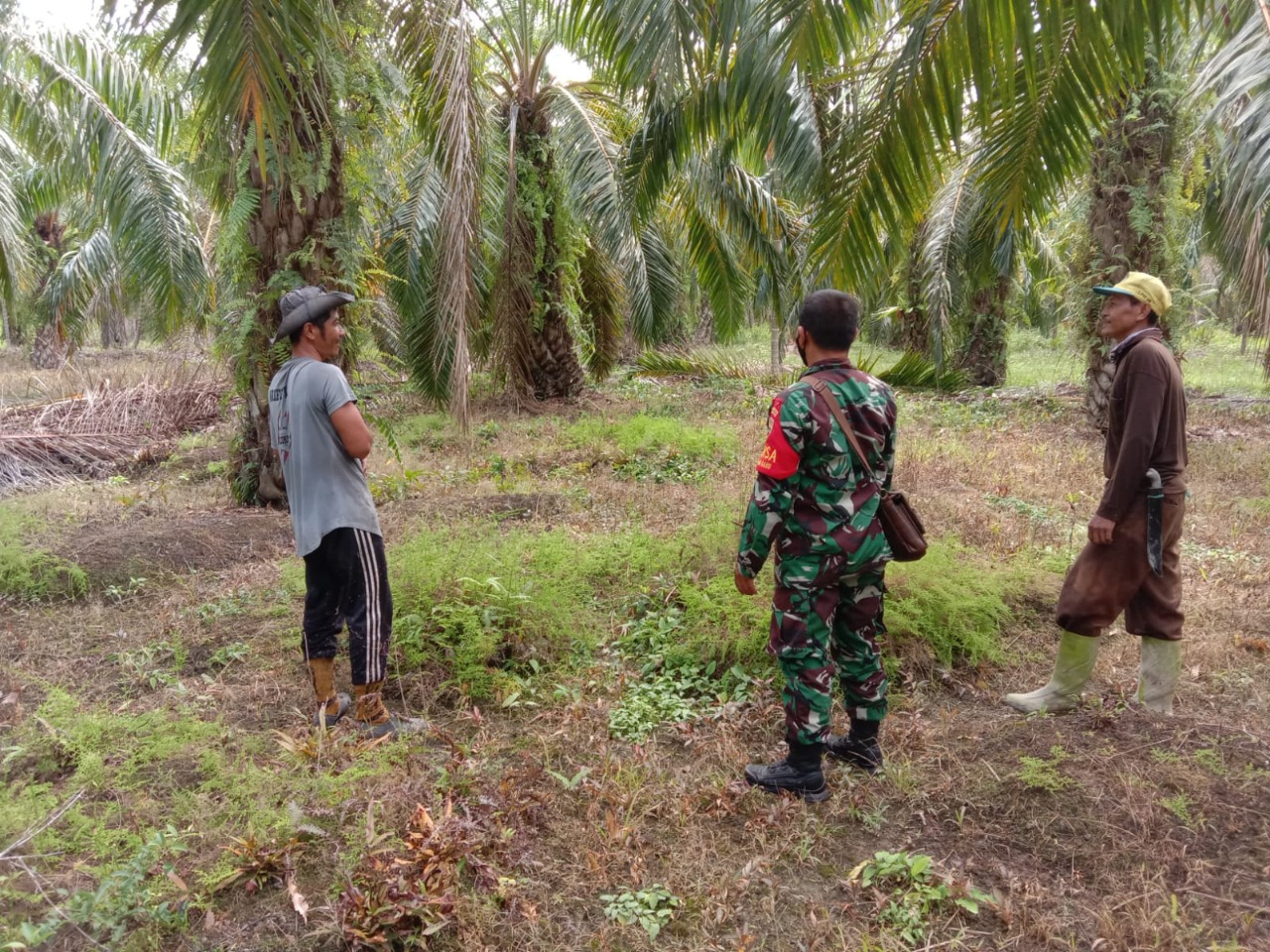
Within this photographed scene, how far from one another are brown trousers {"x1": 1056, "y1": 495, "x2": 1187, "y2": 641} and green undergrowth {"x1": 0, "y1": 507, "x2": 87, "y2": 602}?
544 cm

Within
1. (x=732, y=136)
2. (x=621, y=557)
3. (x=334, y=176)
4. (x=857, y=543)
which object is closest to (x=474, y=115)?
(x=334, y=176)

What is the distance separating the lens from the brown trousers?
3.53 metres

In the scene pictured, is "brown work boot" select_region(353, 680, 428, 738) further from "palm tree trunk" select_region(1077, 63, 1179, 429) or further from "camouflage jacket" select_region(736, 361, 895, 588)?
"palm tree trunk" select_region(1077, 63, 1179, 429)

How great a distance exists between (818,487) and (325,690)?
2.29m

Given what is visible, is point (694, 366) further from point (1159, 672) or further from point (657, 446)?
point (1159, 672)

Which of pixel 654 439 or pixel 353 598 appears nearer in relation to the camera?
pixel 353 598

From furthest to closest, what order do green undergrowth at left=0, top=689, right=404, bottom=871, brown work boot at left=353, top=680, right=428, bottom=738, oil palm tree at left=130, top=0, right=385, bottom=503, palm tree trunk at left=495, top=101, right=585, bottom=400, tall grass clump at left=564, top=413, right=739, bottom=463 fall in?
palm tree trunk at left=495, top=101, right=585, bottom=400, tall grass clump at left=564, top=413, right=739, bottom=463, oil palm tree at left=130, top=0, right=385, bottom=503, brown work boot at left=353, top=680, right=428, bottom=738, green undergrowth at left=0, top=689, right=404, bottom=871

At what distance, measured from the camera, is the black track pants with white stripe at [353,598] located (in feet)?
11.7

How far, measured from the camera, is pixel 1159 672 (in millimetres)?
3693

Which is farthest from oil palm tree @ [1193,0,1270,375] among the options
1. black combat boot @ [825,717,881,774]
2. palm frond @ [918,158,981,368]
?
palm frond @ [918,158,981,368]

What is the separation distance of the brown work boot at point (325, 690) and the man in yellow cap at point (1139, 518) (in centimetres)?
317

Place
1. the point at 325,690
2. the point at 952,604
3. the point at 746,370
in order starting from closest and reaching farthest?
the point at 325,690 < the point at 952,604 < the point at 746,370

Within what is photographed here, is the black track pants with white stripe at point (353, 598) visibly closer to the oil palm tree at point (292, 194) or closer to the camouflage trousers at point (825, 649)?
the camouflage trousers at point (825, 649)

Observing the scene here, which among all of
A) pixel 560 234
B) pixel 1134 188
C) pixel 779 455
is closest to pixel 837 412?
pixel 779 455
